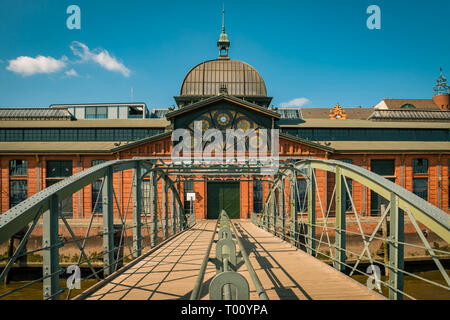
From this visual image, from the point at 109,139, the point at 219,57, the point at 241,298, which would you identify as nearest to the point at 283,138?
the point at 219,57

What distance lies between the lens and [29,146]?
2773 centimetres

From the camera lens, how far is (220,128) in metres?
25.4

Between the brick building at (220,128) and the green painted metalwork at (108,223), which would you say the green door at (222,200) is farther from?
the green painted metalwork at (108,223)

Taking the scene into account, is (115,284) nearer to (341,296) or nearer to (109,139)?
(341,296)

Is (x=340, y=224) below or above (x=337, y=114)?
below

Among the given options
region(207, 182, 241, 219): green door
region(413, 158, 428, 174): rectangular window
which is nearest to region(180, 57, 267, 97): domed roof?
region(207, 182, 241, 219): green door

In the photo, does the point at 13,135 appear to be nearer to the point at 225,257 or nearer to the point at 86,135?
the point at 86,135

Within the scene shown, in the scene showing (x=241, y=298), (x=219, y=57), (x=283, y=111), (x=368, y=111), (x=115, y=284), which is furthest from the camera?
(x=368, y=111)

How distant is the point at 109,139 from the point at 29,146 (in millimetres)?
7333

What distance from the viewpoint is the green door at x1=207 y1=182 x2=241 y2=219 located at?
88.1 ft

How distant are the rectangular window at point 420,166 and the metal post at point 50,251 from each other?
31126mm

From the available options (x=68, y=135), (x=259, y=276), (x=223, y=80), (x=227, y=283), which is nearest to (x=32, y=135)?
(x=68, y=135)

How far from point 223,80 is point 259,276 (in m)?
26.8

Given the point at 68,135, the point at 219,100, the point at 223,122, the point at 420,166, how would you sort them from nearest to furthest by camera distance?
the point at 219,100
the point at 223,122
the point at 420,166
the point at 68,135
